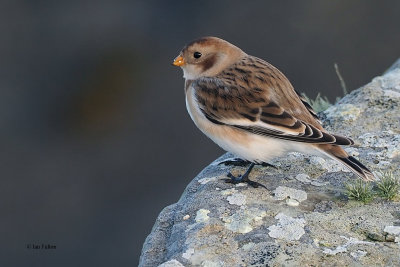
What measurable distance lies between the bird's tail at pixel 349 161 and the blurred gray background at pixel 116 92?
5.41 m

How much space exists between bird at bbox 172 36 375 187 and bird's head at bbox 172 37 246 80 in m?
0.06

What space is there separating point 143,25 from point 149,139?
86.6 inches

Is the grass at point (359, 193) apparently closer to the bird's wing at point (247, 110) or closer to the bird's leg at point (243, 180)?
the bird's wing at point (247, 110)

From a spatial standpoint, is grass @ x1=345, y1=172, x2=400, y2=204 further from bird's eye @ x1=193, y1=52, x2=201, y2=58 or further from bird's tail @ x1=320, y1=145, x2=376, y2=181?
bird's eye @ x1=193, y1=52, x2=201, y2=58

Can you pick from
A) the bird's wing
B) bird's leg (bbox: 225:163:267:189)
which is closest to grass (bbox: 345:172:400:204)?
the bird's wing

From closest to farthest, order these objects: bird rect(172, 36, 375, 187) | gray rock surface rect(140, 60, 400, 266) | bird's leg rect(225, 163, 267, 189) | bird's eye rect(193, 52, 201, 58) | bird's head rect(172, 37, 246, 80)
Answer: gray rock surface rect(140, 60, 400, 266) < bird's leg rect(225, 163, 267, 189) < bird rect(172, 36, 375, 187) < bird's head rect(172, 37, 246, 80) < bird's eye rect(193, 52, 201, 58)

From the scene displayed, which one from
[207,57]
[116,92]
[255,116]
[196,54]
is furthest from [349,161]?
[116,92]

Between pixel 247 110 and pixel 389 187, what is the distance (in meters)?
1.12

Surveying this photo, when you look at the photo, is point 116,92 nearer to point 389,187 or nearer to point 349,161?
point 349,161

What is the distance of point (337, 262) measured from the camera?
3074 mm

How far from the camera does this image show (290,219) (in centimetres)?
348

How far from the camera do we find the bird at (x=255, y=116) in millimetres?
4121

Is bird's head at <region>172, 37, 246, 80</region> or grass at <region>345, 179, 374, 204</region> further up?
bird's head at <region>172, 37, 246, 80</region>

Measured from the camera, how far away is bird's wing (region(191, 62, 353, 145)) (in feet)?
13.7
